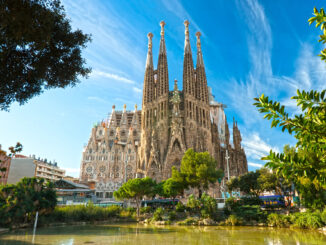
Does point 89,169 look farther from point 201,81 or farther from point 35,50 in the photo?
point 35,50

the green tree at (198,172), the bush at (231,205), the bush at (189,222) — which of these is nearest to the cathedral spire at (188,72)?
the green tree at (198,172)

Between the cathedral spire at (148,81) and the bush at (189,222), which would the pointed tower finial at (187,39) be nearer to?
the cathedral spire at (148,81)

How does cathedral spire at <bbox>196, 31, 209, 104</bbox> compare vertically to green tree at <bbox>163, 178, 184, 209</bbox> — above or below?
above

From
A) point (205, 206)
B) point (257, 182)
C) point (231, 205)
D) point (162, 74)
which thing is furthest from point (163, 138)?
point (205, 206)

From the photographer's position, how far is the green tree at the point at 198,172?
94.6 ft

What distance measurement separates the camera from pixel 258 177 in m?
28.8

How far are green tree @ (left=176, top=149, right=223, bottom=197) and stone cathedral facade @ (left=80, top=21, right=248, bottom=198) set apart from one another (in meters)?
18.1

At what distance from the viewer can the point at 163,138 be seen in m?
53.1

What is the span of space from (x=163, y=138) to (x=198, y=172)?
2506cm

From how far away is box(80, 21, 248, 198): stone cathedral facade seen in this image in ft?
169

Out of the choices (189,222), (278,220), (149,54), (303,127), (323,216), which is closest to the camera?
(303,127)

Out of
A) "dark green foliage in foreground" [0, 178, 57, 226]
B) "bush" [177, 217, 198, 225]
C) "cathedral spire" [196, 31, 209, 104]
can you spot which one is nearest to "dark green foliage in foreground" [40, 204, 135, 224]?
"dark green foliage in foreground" [0, 178, 57, 226]

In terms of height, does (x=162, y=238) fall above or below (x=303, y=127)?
below

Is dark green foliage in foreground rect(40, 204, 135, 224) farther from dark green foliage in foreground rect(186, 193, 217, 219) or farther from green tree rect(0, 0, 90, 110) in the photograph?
green tree rect(0, 0, 90, 110)
